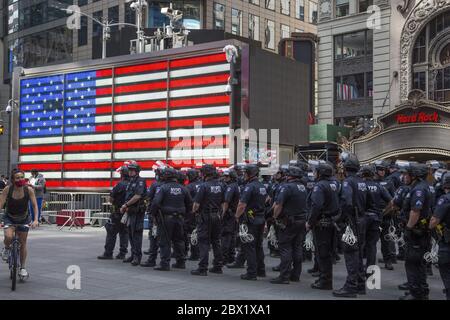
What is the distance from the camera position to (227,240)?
12.5 meters

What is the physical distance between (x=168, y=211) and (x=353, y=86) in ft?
83.8

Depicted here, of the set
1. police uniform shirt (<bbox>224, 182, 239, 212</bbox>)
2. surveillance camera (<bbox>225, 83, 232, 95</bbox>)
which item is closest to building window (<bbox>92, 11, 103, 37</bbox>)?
surveillance camera (<bbox>225, 83, 232, 95</bbox>)

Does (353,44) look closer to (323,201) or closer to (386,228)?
(386,228)

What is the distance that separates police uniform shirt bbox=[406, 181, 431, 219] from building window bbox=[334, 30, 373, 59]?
2633 cm

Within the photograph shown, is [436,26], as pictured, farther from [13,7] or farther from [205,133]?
[13,7]

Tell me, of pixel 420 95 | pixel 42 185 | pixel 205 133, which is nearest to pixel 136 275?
pixel 205 133

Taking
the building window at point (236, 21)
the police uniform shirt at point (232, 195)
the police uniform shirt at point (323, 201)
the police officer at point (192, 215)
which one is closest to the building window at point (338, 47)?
the building window at point (236, 21)

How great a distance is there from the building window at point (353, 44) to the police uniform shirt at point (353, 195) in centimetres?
2582

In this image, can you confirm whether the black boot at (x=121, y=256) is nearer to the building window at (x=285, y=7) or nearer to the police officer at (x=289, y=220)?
the police officer at (x=289, y=220)

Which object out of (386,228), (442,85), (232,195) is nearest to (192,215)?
(232,195)

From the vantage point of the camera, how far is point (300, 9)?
2514 inches

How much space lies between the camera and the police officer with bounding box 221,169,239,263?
12079 millimetres

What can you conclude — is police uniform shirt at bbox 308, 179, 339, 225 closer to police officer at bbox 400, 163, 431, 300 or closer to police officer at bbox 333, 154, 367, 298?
police officer at bbox 333, 154, 367, 298

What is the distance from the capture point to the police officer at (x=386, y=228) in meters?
13.1
